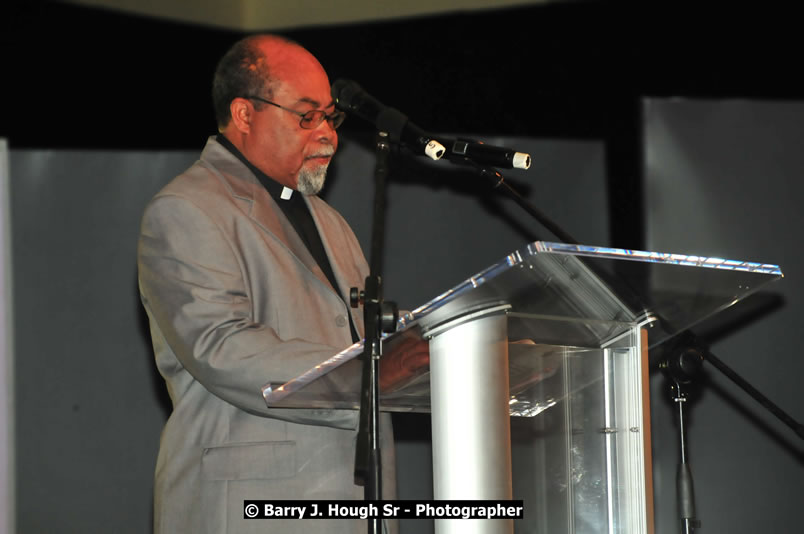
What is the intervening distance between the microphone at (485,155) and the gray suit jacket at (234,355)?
1.65 feet

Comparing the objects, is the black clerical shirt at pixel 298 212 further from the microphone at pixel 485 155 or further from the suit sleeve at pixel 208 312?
the microphone at pixel 485 155

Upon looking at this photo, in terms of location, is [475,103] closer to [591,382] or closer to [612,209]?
[612,209]

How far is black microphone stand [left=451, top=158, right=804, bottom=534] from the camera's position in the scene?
2090mm

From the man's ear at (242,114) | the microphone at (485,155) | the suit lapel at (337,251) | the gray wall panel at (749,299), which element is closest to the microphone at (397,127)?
the microphone at (485,155)

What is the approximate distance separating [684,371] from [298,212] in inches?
44.2

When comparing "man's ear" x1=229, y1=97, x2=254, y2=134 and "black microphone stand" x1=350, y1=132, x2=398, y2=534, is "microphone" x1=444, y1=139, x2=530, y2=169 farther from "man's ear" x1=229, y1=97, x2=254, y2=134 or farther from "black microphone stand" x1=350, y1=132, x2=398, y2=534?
"man's ear" x1=229, y1=97, x2=254, y2=134

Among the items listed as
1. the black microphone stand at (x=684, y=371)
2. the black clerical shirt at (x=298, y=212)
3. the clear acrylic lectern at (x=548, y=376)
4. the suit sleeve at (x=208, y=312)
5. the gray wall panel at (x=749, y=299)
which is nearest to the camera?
the clear acrylic lectern at (x=548, y=376)

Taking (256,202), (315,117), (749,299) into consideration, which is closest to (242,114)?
(315,117)

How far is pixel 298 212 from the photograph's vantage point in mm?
2582

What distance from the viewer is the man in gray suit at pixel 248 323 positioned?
188 centimetres

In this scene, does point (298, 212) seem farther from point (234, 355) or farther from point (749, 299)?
point (749, 299)

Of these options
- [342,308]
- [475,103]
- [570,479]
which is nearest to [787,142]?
[475,103]

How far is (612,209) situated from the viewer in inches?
150

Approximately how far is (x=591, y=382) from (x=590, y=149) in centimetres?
234
